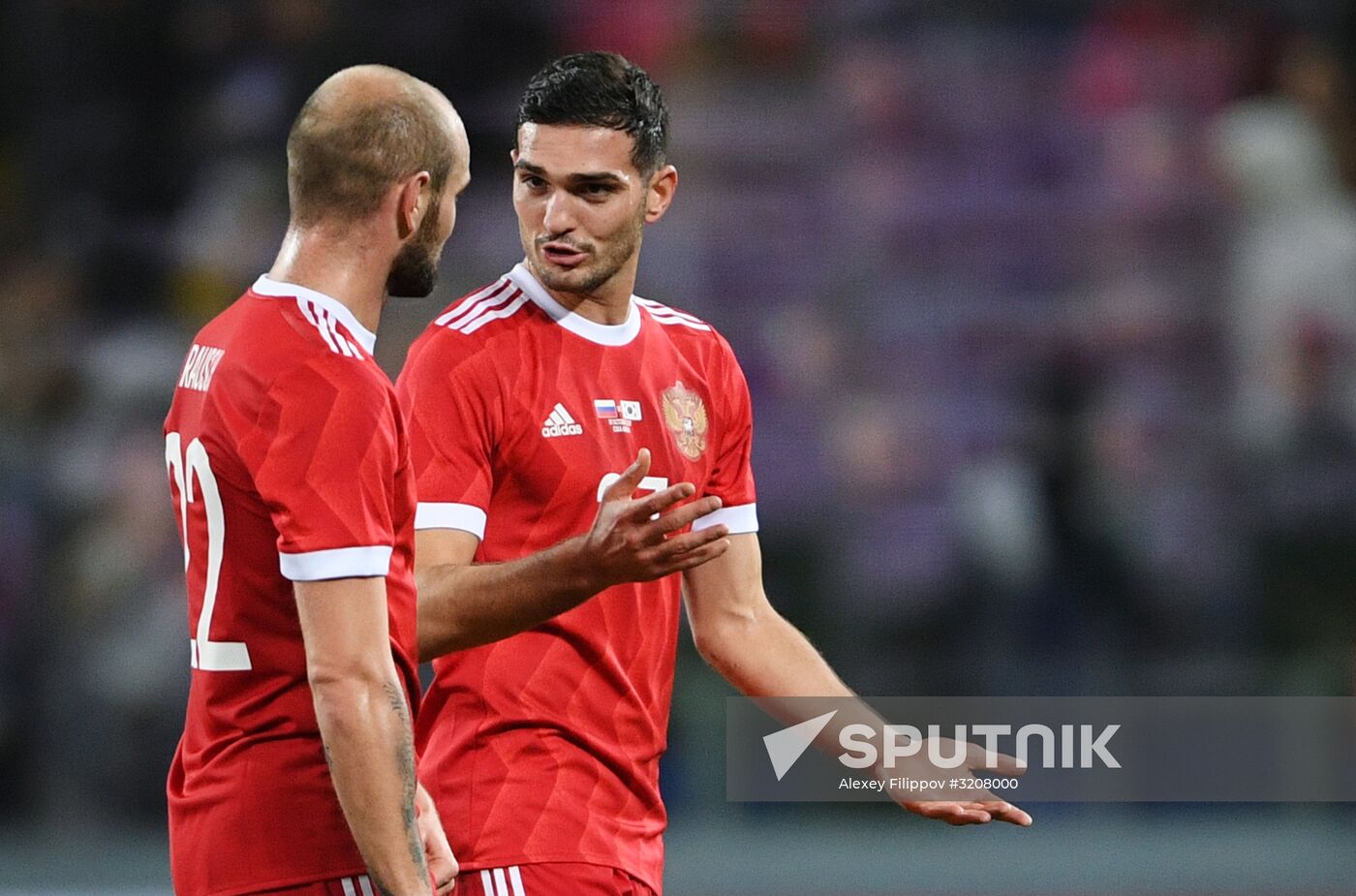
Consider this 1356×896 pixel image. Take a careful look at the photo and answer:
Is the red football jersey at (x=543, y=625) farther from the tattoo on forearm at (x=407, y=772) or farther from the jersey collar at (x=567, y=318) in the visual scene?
the tattoo on forearm at (x=407, y=772)

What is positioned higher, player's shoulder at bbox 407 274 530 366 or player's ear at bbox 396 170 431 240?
player's shoulder at bbox 407 274 530 366

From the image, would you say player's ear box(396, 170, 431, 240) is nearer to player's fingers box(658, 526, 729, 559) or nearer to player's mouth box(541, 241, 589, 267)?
player's fingers box(658, 526, 729, 559)

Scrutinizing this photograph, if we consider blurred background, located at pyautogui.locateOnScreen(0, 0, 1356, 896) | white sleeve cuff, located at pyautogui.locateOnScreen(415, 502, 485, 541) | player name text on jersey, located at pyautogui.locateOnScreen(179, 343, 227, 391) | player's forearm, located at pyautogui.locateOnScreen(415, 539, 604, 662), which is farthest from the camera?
blurred background, located at pyautogui.locateOnScreen(0, 0, 1356, 896)

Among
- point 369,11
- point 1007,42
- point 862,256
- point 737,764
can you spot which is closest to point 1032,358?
point 862,256

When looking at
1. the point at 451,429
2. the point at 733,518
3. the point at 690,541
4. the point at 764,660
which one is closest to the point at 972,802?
the point at 764,660

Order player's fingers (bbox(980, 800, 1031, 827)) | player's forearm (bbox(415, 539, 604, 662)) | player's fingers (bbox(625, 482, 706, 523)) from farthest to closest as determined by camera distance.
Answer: player's fingers (bbox(980, 800, 1031, 827))
player's forearm (bbox(415, 539, 604, 662))
player's fingers (bbox(625, 482, 706, 523))

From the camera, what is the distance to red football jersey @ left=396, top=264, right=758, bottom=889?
12.0 ft

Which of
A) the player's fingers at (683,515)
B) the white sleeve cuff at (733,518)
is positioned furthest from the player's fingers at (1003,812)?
the player's fingers at (683,515)

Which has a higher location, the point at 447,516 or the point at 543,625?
the point at 447,516

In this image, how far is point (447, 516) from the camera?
142 inches

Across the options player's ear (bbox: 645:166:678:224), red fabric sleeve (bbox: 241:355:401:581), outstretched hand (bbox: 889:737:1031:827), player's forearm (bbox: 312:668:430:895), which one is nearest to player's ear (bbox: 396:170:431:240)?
red fabric sleeve (bbox: 241:355:401:581)

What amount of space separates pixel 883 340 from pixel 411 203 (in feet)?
18.4

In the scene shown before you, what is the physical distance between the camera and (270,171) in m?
8.93

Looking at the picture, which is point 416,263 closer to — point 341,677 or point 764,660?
point 341,677
